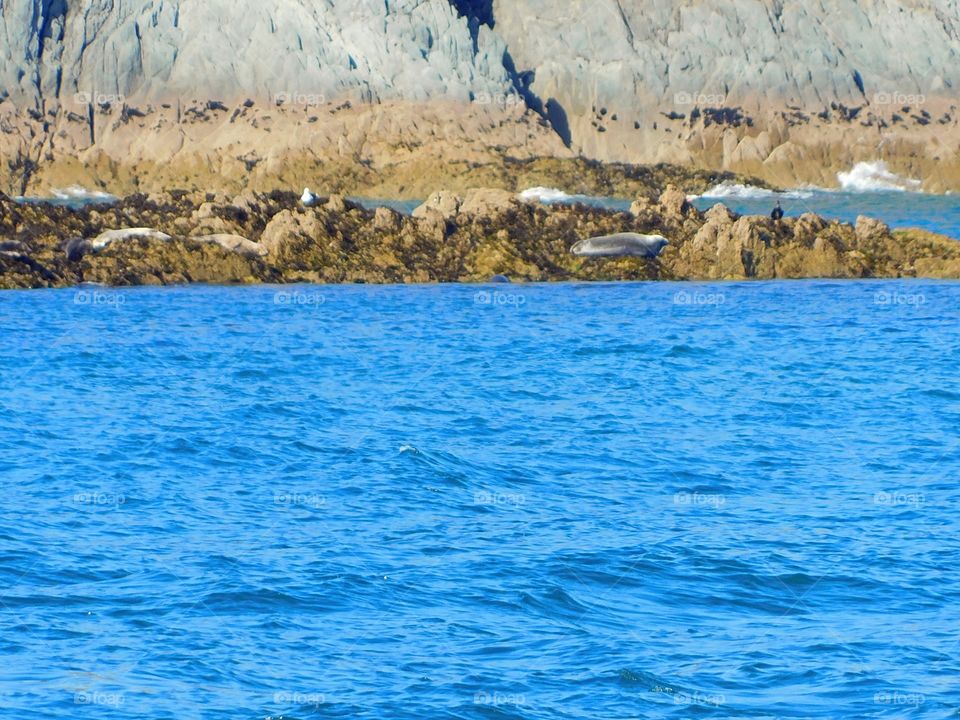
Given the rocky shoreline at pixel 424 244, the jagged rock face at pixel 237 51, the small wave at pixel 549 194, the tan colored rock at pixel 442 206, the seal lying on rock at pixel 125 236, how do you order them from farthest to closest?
the jagged rock face at pixel 237 51 → the small wave at pixel 549 194 → the tan colored rock at pixel 442 206 → the seal lying on rock at pixel 125 236 → the rocky shoreline at pixel 424 244

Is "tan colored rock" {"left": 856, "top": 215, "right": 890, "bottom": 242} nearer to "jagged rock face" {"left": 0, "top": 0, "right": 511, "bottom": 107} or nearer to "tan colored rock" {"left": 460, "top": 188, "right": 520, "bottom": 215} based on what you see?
"tan colored rock" {"left": 460, "top": 188, "right": 520, "bottom": 215}

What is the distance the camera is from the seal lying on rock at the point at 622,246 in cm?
3994

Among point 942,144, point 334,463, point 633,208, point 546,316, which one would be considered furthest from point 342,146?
point 334,463

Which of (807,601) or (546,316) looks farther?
(546,316)

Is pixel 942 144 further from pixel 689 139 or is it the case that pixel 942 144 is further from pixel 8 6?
pixel 8 6

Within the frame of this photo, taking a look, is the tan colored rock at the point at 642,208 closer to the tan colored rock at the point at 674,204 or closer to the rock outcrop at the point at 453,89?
the tan colored rock at the point at 674,204

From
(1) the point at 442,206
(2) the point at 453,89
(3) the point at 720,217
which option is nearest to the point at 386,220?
(1) the point at 442,206

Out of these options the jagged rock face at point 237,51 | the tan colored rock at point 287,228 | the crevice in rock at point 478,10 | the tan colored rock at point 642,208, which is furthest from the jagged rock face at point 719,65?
the tan colored rock at point 287,228

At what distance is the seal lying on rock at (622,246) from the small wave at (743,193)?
5124 cm

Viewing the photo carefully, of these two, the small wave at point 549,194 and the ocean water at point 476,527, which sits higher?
the ocean water at point 476,527

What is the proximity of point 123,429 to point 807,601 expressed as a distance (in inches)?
397

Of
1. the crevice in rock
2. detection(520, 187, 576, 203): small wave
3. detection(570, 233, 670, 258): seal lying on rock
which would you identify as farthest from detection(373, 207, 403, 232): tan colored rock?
the crevice in rock

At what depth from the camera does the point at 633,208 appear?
42688 mm

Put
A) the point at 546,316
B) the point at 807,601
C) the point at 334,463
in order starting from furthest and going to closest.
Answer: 1. the point at 546,316
2. the point at 334,463
3. the point at 807,601
